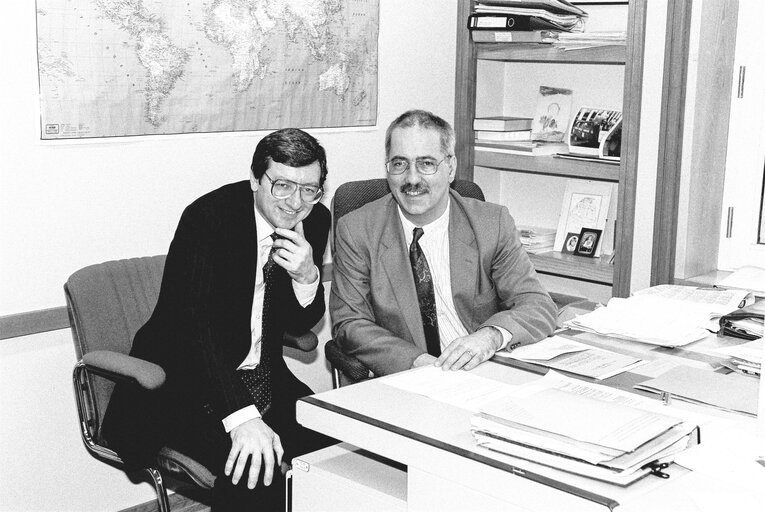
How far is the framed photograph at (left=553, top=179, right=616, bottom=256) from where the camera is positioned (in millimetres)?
3688

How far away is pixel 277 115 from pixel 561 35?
1.18 m

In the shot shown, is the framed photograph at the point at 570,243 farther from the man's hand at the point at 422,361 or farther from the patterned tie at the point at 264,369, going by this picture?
the patterned tie at the point at 264,369

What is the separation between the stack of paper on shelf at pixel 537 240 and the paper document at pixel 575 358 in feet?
4.83

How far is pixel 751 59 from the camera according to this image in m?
3.40

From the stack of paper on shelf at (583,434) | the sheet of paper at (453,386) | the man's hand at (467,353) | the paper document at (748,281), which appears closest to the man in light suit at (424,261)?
the man's hand at (467,353)

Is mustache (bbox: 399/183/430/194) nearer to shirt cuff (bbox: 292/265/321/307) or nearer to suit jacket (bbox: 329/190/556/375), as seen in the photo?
suit jacket (bbox: 329/190/556/375)

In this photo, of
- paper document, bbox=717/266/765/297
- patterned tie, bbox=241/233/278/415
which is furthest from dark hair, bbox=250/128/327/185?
paper document, bbox=717/266/765/297

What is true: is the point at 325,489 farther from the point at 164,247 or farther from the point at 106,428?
the point at 164,247

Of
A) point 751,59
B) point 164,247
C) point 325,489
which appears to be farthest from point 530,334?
point 751,59

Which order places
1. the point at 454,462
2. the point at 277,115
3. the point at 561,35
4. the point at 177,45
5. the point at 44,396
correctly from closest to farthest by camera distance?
the point at 454,462
the point at 44,396
the point at 177,45
the point at 277,115
the point at 561,35

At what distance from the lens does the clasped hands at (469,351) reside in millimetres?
2086

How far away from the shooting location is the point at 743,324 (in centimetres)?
233

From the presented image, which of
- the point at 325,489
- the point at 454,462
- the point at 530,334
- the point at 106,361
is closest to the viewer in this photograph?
the point at 454,462

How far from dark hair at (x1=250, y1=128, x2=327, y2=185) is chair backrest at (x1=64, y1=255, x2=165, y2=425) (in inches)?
19.3
